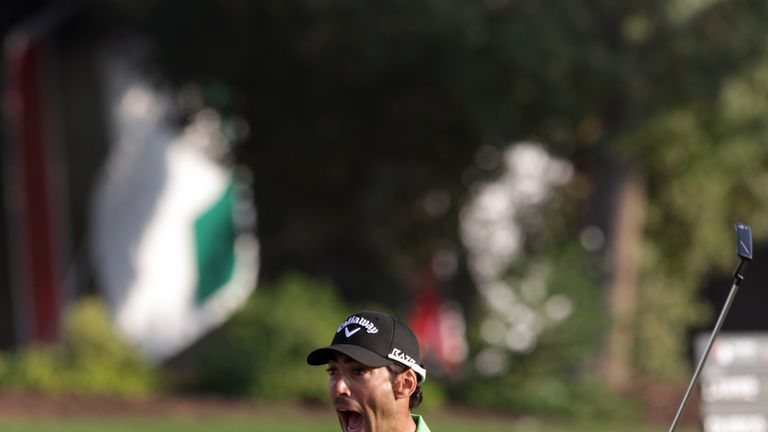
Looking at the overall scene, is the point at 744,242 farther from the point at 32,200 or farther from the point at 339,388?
the point at 32,200

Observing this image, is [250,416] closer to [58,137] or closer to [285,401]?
[285,401]

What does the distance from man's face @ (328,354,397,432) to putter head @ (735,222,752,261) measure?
1395 millimetres

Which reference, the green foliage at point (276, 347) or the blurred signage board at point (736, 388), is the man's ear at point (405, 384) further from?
the green foliage at point (276, 347)

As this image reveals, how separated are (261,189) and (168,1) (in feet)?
9.98

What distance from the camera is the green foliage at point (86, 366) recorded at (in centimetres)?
1875

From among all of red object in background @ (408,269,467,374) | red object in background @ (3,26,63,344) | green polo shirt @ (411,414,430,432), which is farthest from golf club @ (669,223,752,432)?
red object in background @ (3,26,63,344)

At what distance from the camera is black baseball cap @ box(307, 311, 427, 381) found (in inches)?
198

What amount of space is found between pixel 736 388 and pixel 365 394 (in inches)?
281

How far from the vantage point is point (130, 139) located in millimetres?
23891

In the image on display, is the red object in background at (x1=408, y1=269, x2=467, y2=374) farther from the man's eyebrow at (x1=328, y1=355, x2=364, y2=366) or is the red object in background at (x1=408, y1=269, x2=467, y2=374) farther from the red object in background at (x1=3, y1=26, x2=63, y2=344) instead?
the man's eyebrow at (x1=328, y1=355, x2=364, y2=366)

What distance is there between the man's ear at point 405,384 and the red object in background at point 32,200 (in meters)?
18.7

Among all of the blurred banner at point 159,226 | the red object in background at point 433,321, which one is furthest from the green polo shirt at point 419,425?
the blurred banner at point 159,226

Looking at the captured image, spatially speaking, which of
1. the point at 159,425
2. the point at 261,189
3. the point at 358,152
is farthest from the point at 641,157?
the point at 159,425

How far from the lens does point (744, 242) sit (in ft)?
18.9
